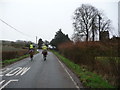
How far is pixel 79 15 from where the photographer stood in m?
54.4

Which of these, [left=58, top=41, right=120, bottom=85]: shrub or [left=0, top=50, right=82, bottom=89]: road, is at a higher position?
[left=58, top=41, right=120, bottom=85]: shrub

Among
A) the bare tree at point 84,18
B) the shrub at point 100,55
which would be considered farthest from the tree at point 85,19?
the shrub at point 100,55

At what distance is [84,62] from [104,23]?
→ 1350 inches

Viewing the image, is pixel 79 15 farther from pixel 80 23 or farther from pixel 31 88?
pixel 31 88

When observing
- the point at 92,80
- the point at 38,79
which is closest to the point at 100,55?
the point at 92,80

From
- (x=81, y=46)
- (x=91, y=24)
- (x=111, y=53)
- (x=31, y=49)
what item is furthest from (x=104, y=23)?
(x=111, y=53)

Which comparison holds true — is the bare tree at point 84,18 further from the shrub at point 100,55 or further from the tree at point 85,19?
the shrub at point 100,55

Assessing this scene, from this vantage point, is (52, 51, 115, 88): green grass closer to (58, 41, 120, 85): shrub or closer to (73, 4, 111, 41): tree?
(58, 41, 120, 85): shrub

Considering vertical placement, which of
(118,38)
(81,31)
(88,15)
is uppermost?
(88,15)

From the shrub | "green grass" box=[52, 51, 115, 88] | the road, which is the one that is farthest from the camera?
the road

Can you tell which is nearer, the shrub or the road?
the shrub

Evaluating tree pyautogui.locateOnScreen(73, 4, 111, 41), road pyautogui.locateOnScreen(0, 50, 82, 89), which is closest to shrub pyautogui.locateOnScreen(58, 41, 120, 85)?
road pyautogui.locateOnScreen(0, 50, 82, 89)

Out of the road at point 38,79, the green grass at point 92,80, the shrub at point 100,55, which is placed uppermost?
the shrub at point 100,55

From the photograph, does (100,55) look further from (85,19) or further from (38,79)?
(85,19)
